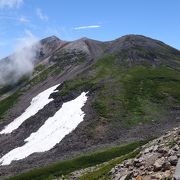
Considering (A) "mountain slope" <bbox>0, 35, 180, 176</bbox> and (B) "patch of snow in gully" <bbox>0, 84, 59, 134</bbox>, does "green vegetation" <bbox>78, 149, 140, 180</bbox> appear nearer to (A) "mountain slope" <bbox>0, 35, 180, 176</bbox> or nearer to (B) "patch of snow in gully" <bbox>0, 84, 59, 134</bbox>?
(A) "mountain slope" <bbox>0, 35, 180, 176</bbox>

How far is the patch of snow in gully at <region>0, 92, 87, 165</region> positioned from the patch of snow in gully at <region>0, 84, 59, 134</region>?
10.9m

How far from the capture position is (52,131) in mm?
124562

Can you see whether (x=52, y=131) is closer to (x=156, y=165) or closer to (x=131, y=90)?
(x=131, y=90)

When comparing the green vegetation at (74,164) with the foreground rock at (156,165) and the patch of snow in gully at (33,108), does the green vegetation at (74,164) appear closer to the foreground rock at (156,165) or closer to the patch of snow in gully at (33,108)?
the foreground rock at (156,165)

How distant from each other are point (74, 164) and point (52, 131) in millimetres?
34711

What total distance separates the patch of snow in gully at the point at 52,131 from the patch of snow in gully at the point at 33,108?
429 inches

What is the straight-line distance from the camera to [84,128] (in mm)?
123188

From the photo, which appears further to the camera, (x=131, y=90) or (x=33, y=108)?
(x=131, y=90)

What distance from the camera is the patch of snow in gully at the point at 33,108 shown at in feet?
466

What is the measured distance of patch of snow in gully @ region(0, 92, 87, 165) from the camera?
366 ft

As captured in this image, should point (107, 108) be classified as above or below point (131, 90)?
below

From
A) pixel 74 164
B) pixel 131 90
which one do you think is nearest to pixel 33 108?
pixel 131 90

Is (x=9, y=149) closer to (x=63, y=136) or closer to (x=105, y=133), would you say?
(x=63, y=136)

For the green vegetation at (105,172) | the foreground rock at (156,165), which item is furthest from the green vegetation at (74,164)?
the foreground rock at (156,165)
